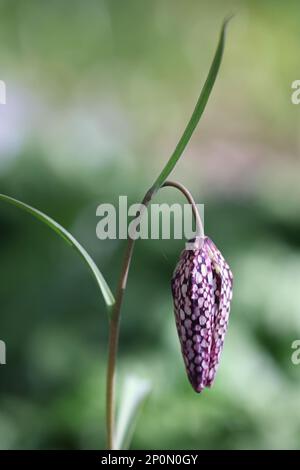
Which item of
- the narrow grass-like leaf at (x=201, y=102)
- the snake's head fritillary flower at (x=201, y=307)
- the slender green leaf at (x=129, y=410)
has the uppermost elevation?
the narrow grass-like leaf at (x=201, y=102)

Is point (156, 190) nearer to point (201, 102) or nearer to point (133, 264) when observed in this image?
point (201, 102)

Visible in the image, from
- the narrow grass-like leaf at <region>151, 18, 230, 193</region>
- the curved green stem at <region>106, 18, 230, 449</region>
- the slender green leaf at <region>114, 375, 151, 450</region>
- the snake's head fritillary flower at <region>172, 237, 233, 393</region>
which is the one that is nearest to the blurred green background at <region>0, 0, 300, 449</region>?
the slender green leaf at <region>114, 375, 151, 450</region>

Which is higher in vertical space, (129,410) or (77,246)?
(77,246)

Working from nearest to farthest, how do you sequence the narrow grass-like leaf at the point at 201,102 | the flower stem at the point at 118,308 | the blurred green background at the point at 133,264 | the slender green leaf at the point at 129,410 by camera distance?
the narrow grass-like leaf at the point at 201,102 → the flower stem at the point at 118,308 → the slender green leaf at the point at 129,410 → the blurred green background at the point at 133,264

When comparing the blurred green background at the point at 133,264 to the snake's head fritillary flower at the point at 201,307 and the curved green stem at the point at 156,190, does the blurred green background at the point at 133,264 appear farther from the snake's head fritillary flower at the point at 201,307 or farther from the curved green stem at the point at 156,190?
the snake's head fritillary flower at the point at 201,307

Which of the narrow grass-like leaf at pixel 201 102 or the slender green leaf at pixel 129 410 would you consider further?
the slender green leaf at pixel 129 410

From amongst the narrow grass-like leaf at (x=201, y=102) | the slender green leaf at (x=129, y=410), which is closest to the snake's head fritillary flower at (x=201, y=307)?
the narrow grass-like leaf at (x=201, y=102)

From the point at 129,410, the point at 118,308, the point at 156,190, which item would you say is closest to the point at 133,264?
the point at 129,410

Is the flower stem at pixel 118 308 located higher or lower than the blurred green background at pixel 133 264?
lower
